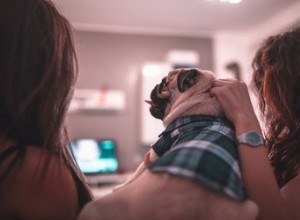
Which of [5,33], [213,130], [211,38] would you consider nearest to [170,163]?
[213,130]

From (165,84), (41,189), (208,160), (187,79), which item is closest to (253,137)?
(208,160)

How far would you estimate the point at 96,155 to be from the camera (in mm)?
3475

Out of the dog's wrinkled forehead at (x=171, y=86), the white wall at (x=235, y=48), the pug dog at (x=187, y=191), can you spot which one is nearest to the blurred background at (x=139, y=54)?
the white wall at (x=235, y=48)

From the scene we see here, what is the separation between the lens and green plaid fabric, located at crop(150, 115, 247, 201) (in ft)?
2.04

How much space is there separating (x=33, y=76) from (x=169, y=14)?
2.91 meters

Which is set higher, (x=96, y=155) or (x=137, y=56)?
(x=137, y=56)

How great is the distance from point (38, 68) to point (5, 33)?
102 mm

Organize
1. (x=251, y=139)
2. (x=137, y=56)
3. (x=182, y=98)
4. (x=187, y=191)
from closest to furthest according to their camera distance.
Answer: (x=187, y=191) → (x=251, y=139) → (x=182, y=98) → (x=137, y=56)

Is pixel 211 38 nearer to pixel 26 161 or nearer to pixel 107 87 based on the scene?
pixel 107 87

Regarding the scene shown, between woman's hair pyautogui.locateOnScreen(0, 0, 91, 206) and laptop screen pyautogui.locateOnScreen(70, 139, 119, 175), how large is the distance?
274cm

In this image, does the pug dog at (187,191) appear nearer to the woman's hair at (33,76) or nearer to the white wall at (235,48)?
the woman's hair at (33,76)

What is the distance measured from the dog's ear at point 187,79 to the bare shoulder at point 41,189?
45 cm

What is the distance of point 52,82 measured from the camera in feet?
2.35

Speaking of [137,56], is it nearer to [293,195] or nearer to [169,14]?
[169,14]
